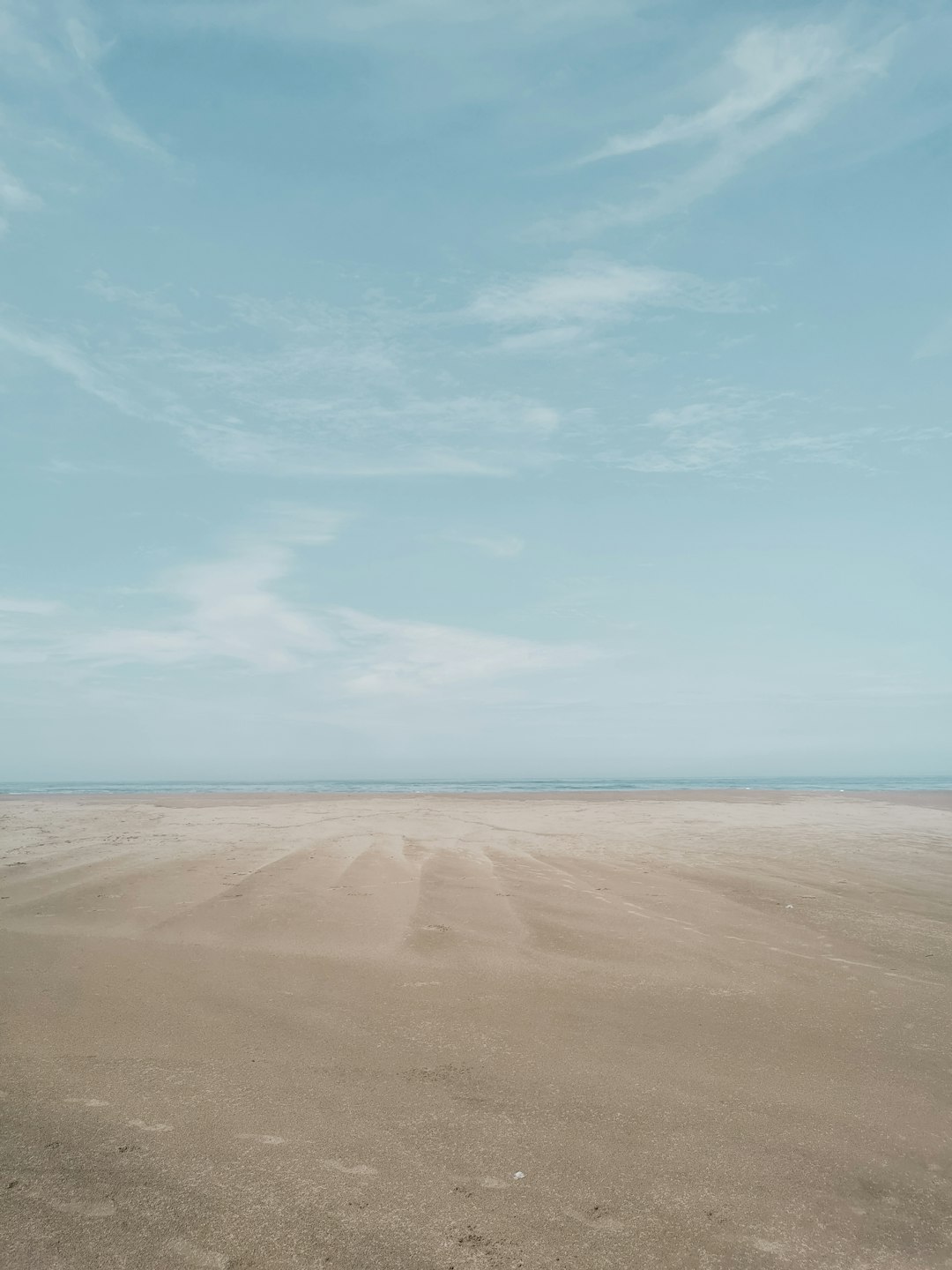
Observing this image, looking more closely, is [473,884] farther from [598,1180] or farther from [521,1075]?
[598,1180]

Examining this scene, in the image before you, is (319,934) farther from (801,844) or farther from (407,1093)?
(801,844)

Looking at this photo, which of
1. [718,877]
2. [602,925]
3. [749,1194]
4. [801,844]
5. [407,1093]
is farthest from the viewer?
[801,844]

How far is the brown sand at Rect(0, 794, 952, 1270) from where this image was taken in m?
2.85

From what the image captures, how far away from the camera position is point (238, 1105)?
3709 millimetres

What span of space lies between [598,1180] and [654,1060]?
1.29m

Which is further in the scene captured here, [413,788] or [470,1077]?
[413,788]

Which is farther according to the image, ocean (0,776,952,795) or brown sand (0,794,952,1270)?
ocean (0,776,952,795)

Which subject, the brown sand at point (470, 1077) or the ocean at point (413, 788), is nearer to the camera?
the brown sand at point (470, 1077)

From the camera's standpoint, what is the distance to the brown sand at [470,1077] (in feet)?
9.36

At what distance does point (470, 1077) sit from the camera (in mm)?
4102

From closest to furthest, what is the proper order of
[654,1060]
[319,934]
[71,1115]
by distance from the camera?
[71,1115]
[654,1060]
[319,934]

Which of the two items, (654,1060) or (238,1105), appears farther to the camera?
(654,1060)

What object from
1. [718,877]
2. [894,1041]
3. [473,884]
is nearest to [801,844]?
[718,877]

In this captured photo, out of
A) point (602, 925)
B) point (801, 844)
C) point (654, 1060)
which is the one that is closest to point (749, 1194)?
point (654, 1060)
